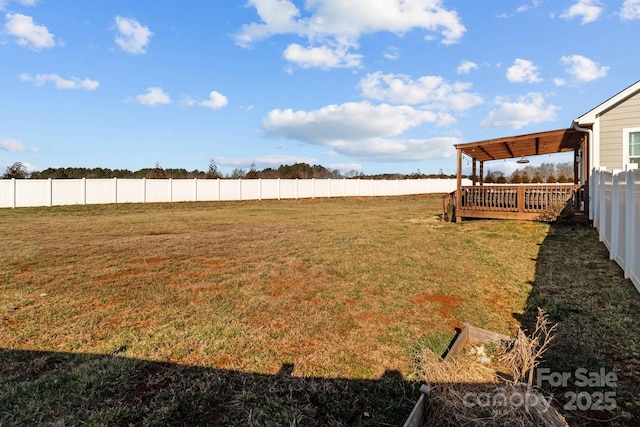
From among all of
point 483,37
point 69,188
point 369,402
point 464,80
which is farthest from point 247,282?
point 69,188

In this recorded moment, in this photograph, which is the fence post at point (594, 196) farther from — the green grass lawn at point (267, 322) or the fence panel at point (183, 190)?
the fence panel at point (183, 190)

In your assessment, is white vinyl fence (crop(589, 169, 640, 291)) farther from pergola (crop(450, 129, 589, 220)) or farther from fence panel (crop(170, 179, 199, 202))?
fence panel (crop(170, 179, 199, 202))

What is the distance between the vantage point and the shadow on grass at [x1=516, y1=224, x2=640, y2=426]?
2180 mm

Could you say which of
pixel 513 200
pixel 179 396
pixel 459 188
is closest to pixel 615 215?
pixel 513 200

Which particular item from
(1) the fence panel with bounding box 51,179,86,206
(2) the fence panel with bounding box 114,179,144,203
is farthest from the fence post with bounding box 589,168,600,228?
(1) the fence panel with bounding box 51,179,86,206

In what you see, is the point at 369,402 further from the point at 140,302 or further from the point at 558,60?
the point at 558,60

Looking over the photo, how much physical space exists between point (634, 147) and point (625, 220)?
6582 mm

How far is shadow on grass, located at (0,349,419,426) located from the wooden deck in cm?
1013

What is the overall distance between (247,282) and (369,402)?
309 centimetres

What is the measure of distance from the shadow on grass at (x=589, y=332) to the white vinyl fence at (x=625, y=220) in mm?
237

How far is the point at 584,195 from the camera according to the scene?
31.3 feet

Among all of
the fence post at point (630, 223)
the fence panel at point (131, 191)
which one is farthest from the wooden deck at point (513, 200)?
the fence panel at point (131, 191)

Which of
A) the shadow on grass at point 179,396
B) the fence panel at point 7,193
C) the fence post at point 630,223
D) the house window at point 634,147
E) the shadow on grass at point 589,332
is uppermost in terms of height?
the house window at point 634,147

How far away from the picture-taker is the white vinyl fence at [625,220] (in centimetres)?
400
